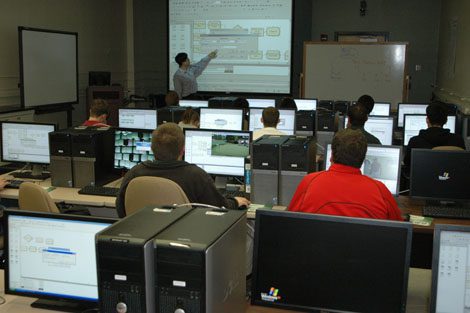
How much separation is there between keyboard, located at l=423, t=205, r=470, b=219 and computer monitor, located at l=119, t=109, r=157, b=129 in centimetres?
337

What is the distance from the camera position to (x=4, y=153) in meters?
4.91

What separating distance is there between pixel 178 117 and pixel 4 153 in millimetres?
1994

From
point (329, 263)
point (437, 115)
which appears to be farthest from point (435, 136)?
point (329, 263)

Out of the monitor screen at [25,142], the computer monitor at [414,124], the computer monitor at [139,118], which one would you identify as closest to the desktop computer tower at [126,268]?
the monitor screen at [25,142]

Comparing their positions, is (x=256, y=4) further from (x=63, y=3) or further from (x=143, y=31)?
(x=63, y=3)

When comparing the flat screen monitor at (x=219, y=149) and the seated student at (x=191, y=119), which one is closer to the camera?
the flat screen monitor at (x=219, y=149)

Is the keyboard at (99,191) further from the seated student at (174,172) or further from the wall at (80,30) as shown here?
the wall at (80,30)

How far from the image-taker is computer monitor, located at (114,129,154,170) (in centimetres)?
450

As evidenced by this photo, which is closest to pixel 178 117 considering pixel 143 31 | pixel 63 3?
pixel 63 3

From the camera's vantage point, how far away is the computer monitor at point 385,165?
13.0 feet

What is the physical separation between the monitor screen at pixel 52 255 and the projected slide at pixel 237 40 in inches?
343

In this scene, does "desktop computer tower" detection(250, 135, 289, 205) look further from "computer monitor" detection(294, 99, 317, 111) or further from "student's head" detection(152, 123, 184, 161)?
"computer monitor" detection(294, 99, 317, 111)

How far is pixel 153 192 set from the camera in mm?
3062

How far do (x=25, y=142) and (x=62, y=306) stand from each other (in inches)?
114
